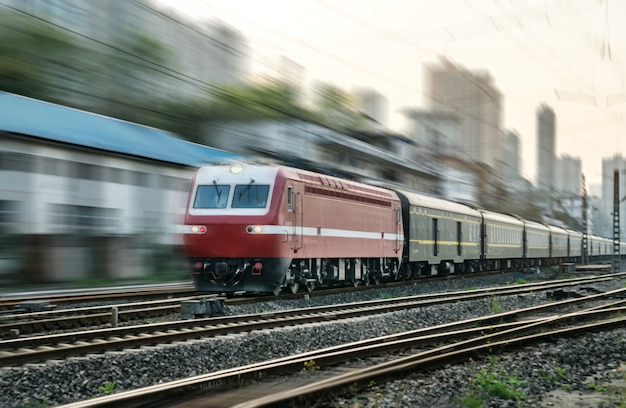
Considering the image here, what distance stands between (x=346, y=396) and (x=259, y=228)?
10091mm

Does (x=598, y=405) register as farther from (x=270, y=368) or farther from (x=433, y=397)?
(x=270, y=368)

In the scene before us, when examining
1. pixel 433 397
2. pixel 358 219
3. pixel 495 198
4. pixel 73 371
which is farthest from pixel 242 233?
pixel 495 198

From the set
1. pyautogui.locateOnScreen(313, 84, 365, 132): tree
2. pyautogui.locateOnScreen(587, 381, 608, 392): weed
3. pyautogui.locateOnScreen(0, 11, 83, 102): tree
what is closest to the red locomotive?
pyautogui.locateOnScreen(587, 381, 608, 392): weed

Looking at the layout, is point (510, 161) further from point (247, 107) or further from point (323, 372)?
point (323, 372)

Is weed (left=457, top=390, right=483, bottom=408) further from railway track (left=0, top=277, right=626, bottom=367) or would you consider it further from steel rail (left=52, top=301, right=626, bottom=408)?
railway track (left=0, top=277, right=626, bottom=367)

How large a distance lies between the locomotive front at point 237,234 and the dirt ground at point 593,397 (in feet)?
31.7

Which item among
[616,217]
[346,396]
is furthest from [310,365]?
[616,217]

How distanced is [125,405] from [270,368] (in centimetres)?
205

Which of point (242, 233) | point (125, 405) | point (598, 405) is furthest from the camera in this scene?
point (242, 233)

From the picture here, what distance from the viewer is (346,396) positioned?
696 cm

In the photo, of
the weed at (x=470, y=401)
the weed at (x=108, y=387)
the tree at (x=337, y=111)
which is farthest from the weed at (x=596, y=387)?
the tree at (x=337, y=111)

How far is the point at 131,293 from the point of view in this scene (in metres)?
18.9

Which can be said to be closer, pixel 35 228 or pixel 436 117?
pixel 35 228

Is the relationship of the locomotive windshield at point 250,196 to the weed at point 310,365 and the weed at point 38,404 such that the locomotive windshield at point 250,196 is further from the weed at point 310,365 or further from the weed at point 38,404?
the weed at point 38,404
